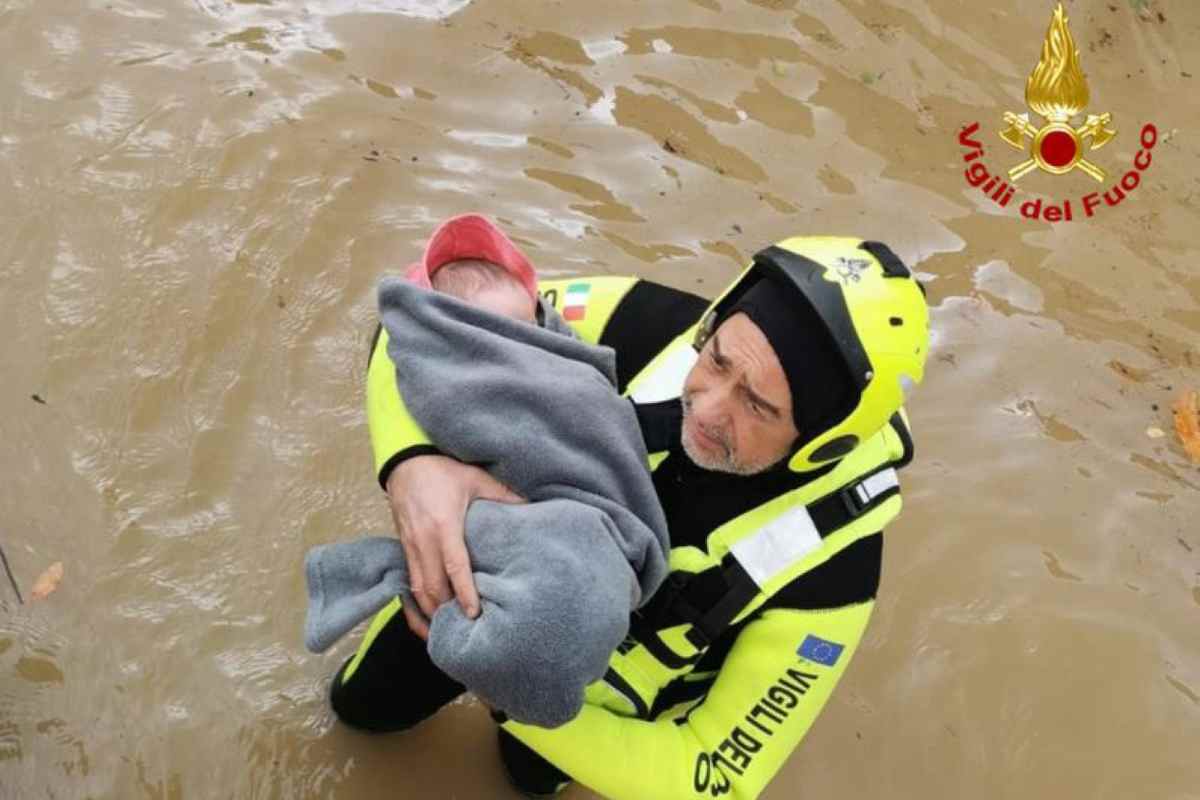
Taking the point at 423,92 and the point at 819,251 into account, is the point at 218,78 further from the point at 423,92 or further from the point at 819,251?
the point at 819,251

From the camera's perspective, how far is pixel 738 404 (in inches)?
73.1

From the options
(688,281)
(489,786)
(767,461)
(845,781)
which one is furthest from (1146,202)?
(489,786)

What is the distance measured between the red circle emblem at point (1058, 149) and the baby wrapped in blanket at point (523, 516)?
3.40 m

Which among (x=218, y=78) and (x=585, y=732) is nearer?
(x=585, y=732)

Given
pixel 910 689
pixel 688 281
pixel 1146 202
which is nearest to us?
pixel 910 689

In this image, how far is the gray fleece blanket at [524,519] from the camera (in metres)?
1.57

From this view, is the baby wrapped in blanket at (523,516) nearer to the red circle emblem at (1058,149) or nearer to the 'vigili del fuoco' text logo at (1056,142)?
the 'vigili del fuoco' text logo at (1056,142)

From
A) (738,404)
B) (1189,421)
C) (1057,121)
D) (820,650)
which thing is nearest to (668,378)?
(738,404)

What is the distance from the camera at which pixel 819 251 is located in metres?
1.86

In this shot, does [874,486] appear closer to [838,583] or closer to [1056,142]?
[838,583]

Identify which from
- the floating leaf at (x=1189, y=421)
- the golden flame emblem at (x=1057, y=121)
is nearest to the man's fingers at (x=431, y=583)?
the floating leaf at (x=1189, y=421)

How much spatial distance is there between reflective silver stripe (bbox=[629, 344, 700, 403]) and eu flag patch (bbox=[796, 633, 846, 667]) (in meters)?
0.54

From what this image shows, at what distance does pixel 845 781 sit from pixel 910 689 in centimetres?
36

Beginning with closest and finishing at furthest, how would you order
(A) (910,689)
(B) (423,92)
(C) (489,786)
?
1. (C) (489,786)
2. (A) (910,689)
3. (B) (423,92)
